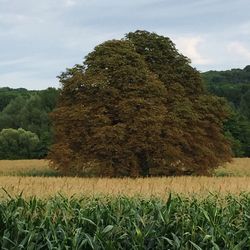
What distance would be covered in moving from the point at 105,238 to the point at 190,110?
2326 centimetres

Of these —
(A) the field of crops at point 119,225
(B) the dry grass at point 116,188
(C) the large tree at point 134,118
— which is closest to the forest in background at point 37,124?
(C) the large tree at point 134,118

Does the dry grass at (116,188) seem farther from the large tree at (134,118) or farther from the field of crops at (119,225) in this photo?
the large tree at (134,118)

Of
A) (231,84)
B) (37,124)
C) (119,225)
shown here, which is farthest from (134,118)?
(231,84)

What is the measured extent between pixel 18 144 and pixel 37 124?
11.3m

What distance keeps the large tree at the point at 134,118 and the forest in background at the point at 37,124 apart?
15.4m

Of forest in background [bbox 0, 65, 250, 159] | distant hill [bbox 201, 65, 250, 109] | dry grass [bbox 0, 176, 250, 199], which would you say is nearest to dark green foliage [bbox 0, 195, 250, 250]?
dry grass [bbox 0, 176, 250, 199]

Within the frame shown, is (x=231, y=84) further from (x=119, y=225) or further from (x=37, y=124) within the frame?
(x=119, y=225)

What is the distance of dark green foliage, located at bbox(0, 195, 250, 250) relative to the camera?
6.82 meters

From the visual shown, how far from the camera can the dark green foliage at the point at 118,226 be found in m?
6.82

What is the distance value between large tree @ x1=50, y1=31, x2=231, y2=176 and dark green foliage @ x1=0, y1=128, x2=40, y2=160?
1323 inches

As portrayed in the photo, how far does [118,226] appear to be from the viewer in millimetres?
7121

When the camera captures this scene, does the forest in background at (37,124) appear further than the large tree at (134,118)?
Yes

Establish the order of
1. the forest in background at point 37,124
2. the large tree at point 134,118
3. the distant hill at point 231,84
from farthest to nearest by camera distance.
Answer: 1. the distant hill at point 231,84
2. the forest in background at point 37,124
3. the large tree at point 134,118

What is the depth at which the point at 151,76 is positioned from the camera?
1177 inches
